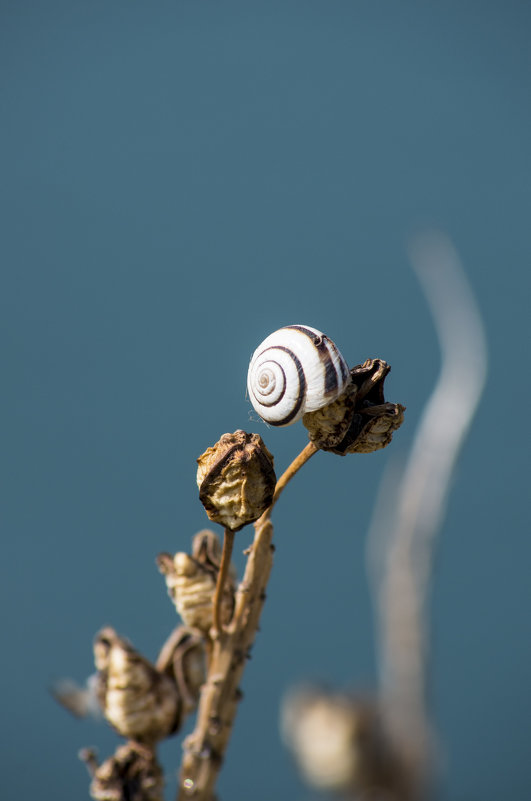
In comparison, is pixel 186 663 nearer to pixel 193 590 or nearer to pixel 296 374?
pixel 193 590

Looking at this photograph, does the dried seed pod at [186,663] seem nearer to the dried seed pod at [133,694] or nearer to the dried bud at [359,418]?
the dried seed pod at [133,694]

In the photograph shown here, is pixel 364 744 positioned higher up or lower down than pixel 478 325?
lower down

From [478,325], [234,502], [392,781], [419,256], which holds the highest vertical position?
[419,256]

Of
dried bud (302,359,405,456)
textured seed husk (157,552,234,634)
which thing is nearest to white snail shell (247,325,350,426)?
dried bud (302,359,405,456)

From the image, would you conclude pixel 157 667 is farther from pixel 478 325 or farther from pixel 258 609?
pixel 478 325

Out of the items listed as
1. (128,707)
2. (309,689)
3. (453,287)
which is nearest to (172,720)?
(128,707)

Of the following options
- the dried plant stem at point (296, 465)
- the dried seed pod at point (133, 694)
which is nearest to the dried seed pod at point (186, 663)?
the dried seed pod at point (133, 694)
